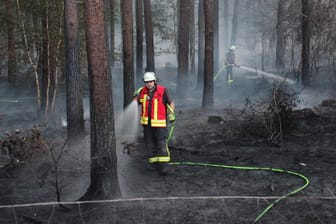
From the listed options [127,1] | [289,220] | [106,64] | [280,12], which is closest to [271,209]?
[289,220]

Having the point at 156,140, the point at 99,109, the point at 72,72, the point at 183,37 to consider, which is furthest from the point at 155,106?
the point at 183,37

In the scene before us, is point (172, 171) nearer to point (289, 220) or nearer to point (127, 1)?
point (289, 220)

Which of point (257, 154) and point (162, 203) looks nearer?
point (162, 203)

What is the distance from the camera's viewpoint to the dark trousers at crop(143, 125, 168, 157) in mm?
8180

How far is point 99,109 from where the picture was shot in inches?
251

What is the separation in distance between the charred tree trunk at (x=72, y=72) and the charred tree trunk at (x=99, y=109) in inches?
161

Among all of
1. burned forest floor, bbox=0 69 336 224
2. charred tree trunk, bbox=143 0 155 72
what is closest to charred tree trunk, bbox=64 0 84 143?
burned forest floor, bbox=0 69 336 224

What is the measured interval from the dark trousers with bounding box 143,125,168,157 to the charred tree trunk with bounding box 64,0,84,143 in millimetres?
2890

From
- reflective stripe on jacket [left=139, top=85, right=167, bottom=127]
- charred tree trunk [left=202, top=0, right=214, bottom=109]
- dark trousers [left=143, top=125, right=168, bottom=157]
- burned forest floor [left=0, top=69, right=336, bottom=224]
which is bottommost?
burned forest floor [left=0, top=69, right=336, bottom=224]

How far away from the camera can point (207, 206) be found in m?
6.37

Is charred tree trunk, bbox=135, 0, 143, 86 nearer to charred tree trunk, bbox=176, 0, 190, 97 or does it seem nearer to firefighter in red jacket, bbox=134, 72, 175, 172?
charred tree trunk, bbox=176, 0, 190, 97

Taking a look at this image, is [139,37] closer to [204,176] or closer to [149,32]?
[149,32]

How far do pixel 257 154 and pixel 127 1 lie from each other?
19.1 feet

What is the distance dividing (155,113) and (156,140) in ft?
1.75
